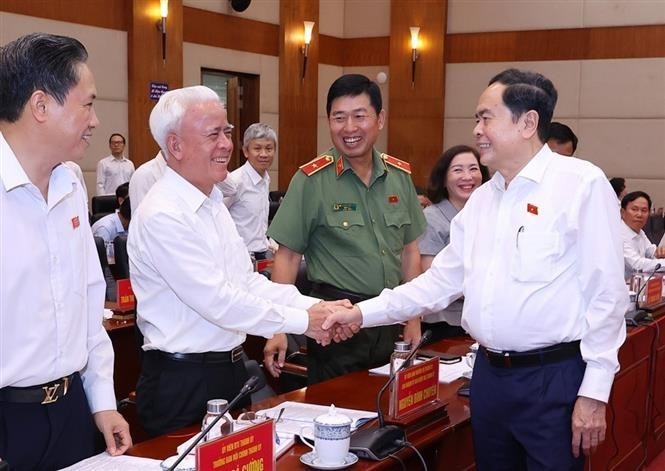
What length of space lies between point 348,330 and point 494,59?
320 inches

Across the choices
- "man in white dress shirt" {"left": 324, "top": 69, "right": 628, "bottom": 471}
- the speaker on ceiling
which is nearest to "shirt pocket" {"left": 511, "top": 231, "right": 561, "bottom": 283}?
"man in white dress shirt" {"left": 324, "top": 69, "right": 628, "bottom": 471}

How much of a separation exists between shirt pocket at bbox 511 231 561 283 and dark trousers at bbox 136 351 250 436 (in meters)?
0.88

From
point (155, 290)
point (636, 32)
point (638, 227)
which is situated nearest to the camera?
point (155, 290)

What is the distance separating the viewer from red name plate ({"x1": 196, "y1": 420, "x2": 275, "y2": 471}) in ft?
4.96

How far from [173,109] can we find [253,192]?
3620 millimetres

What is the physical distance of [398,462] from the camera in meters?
1.93

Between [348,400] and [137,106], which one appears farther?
[137,106]

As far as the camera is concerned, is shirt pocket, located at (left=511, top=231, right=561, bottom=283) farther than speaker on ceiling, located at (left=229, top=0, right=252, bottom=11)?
No

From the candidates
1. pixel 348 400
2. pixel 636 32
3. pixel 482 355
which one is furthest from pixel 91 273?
pixel 636 32

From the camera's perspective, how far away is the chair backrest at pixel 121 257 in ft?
15.9

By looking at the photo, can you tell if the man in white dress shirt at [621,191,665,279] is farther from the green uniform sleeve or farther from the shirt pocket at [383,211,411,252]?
the green uniform sleeve

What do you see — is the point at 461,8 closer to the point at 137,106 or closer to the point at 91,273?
the point at 137,106

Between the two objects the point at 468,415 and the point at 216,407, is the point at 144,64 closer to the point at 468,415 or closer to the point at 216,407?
the point at 468,415

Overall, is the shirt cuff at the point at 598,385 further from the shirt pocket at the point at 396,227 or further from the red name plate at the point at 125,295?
the red name plate at the point at 125,295
